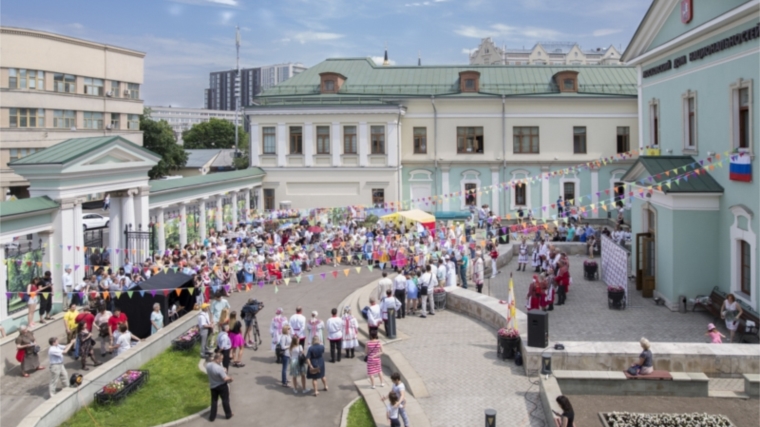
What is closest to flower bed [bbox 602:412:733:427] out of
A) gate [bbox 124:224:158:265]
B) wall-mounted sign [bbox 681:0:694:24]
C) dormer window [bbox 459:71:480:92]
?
wall-mounted sign [bbox 681:0:694:24]

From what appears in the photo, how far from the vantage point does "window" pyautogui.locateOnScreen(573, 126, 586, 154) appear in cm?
4084

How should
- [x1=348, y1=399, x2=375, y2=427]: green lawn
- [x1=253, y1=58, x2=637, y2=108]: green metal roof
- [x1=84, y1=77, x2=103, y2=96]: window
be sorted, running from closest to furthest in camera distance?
[x1=348, y1=399, x2=375, y2=427]: green lawn, [x1=253, y1=58, x2=637, y2=108]: green metal roof, [x1=84, y1=77, x2=103, y2=96]: window

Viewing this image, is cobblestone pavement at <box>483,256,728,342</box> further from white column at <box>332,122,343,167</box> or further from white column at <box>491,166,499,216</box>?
white column at <box>332,122,343,167</box>

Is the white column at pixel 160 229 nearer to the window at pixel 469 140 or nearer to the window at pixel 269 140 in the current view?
the window at pixel 269 140

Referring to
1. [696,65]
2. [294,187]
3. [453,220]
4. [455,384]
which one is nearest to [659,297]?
[696,65]

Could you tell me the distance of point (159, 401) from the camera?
1451cm

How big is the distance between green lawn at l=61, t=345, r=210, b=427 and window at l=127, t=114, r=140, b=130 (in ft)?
176

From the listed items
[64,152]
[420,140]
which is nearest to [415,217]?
[420,140]

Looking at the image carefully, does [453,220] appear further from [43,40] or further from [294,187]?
[43,40]

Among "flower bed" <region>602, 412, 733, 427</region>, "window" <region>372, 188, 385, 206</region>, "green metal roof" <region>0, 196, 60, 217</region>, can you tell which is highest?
"window" <region>372, 188, 385, 206</region>

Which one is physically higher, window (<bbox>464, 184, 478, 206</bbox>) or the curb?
→ window (<bbox>464, 184, 478, 206</bbox>)

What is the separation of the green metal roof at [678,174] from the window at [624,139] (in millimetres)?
18930

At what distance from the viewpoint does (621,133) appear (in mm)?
40875

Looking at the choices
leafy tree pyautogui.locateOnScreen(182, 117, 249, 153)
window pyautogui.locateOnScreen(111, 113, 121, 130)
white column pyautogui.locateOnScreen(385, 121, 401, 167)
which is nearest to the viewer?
white column pyautogui.locateOnScreen(385, 121, 401, 167)
